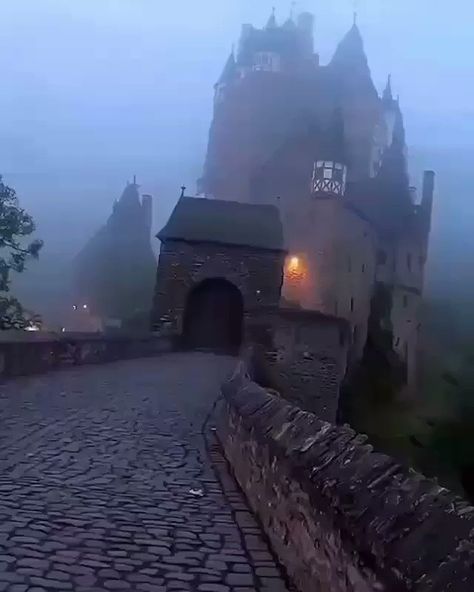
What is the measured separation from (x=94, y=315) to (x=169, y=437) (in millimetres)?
62631

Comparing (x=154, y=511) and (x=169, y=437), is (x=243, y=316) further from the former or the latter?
(x=154, y=511)

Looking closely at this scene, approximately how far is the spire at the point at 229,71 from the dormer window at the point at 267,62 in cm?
305

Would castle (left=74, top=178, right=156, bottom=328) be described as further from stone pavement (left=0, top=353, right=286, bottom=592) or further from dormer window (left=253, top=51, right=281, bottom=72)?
stone pavement (left=0, top=353, right=286, bottom=592)

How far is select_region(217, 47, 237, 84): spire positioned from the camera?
302 feet

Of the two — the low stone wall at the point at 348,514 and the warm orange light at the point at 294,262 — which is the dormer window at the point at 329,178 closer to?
the warm orange light at the point at 294,262

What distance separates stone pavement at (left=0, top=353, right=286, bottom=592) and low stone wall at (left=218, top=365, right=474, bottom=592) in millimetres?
375

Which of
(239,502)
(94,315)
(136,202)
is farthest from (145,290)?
(239,502)

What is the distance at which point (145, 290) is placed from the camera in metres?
66.3

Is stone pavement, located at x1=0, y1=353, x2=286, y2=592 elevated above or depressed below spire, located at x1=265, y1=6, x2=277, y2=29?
below

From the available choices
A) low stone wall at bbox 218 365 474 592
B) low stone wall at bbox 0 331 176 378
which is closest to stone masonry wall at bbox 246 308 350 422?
low stone wall at bbox 0 331 176 378

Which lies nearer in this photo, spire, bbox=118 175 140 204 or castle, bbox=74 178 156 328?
castle, bbox=74 178 156 328

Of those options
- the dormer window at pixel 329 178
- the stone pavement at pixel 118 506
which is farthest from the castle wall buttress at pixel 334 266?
the stone pavement at pixel 118 506

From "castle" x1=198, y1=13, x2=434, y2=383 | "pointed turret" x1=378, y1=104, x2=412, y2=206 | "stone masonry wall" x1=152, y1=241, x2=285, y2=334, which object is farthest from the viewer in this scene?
"pointed turret" x1=378, y1=104, x2=412, y2=206

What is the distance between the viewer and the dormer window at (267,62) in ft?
292
